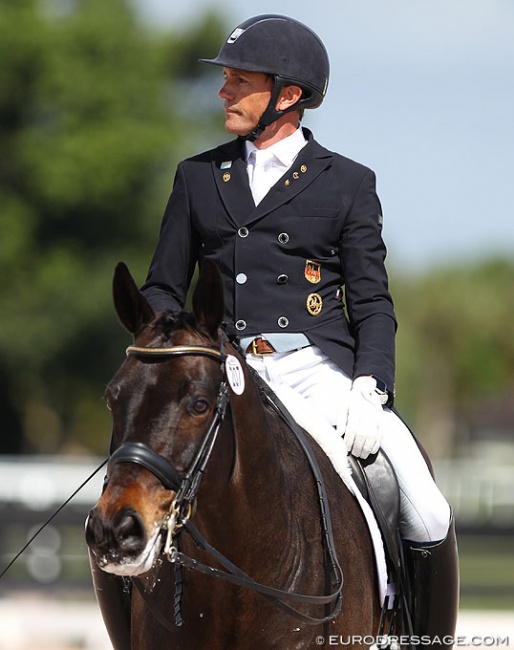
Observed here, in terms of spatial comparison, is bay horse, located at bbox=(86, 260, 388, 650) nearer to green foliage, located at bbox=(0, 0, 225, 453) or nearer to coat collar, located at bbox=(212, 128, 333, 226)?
coat collar, located at bbox=(212, 128, 333, 226)

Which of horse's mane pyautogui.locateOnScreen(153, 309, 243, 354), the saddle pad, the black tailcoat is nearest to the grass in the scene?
the saddle pad

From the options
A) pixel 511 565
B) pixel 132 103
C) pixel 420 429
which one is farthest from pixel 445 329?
pixel 511 565

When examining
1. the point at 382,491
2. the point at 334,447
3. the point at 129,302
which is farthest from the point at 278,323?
the point at 129,302

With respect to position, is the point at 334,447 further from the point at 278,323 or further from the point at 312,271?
the point at 312,271

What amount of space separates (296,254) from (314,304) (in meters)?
0.20

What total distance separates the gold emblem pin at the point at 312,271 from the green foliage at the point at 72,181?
23.8 m

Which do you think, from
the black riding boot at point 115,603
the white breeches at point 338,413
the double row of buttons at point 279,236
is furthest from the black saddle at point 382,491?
the black riding boot at point 115,603

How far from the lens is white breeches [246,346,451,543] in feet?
15.8

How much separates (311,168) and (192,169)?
0.47 metres

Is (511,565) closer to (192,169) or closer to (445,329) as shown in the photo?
(192,169)

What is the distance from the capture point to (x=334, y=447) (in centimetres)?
466

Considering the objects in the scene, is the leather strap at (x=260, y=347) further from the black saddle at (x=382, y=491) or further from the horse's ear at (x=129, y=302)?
the horse's ear at (x=129, y=302)

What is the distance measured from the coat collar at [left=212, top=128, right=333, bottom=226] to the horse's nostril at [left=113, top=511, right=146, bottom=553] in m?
1.51

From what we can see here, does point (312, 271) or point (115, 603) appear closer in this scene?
point (115, 603)
